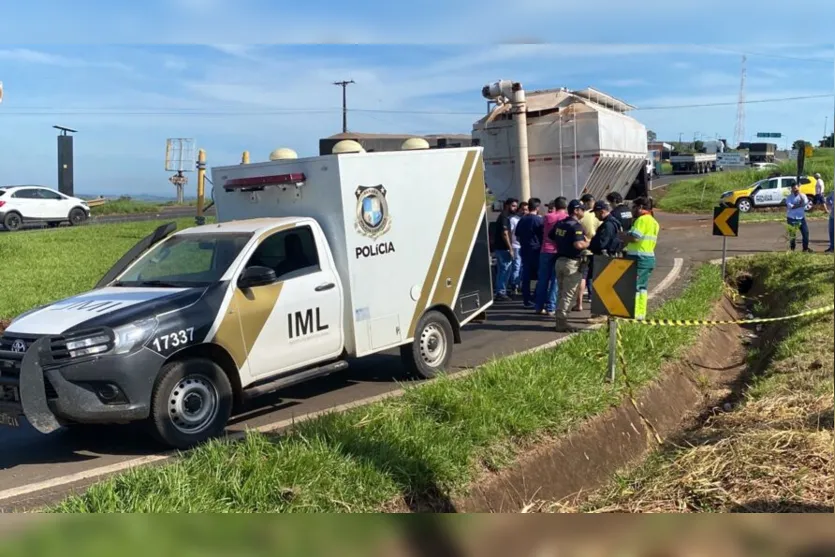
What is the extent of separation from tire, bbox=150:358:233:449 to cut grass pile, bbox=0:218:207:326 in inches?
256

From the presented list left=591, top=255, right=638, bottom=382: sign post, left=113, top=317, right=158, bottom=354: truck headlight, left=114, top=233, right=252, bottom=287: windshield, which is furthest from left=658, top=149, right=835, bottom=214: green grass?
left=113, top=317, right=158, bottom=354: truck headlight

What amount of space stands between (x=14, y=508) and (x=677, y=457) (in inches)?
181

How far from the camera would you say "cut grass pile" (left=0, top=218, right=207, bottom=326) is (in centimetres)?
1312

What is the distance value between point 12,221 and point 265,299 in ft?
81.7

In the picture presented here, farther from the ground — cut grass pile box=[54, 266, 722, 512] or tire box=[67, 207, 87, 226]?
tire box=[67, 207, 87, 226]

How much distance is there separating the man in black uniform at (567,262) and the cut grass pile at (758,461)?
3698mm

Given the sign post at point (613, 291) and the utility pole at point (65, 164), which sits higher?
the utility pole at point (65, 164)

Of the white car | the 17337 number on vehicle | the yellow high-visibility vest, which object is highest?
the white car

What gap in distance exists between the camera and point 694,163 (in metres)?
65.4

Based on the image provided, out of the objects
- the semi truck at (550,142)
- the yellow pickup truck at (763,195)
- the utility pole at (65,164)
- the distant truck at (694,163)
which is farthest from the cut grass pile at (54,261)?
the distant truck at (694,163)

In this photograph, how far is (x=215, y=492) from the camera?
4.33m

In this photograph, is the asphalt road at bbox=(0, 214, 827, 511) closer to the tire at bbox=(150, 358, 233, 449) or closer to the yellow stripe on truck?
the tire at bbox=(150, 358, 233, 449)

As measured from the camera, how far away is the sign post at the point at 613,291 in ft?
23.4

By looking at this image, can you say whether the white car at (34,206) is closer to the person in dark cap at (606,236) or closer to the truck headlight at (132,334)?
the person in dark cap at (606,236)
